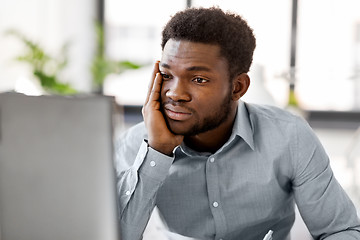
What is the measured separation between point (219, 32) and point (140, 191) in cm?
39

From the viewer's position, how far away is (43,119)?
0.65m

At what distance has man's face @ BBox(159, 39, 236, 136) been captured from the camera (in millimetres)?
1070

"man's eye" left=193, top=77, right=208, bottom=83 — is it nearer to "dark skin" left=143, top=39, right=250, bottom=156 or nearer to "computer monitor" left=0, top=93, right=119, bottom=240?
"dark skin" left=143, top=39, right=250, bottom=156

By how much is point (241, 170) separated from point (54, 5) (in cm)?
329

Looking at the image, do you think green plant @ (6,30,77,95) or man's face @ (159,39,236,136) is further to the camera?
green plant @ (6,30,77,95)

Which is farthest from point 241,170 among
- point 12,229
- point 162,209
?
point 12,229

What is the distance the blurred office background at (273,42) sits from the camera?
3814 millimetres

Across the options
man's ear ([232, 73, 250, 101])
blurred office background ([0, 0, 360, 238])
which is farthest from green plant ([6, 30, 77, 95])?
man's ear ([232, 73, 250, 101])

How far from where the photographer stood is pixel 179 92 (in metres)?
1.07

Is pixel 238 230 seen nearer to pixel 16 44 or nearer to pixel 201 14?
pixel 201 14

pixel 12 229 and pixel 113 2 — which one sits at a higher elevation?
pixel 113 2

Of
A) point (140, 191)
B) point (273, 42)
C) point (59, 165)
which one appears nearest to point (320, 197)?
point (140, 191)

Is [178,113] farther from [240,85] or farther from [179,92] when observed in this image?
[240,85]

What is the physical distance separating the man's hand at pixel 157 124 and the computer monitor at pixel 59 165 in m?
0.43
